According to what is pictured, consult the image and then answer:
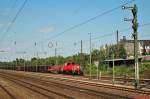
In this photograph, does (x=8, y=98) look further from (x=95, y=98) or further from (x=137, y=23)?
(x=137, y=23)

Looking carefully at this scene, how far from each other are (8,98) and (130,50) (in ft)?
393

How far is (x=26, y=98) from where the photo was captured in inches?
981

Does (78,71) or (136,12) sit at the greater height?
(136,12)

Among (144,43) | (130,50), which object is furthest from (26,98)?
(144,43)

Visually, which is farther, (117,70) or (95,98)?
(117,70)

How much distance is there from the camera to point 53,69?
90188 mm

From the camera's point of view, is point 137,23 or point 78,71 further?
point 78,71

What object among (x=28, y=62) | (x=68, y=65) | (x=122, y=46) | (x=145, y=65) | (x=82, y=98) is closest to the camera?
(x=82, y=98)

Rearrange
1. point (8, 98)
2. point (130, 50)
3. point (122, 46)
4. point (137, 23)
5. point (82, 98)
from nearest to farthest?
point (82, 98), point (8, 98), point (137, 23), point (122, 46), point (130, 50)

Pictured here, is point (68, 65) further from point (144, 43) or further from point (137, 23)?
point (144, 43)

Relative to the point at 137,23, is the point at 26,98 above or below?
below

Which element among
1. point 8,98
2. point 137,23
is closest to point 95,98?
point 8,98

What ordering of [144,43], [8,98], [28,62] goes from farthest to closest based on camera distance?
[28,62], [144,43], [8,98]

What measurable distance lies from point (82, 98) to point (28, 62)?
536ft
